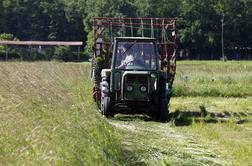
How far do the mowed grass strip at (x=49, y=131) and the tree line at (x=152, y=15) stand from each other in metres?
81.2

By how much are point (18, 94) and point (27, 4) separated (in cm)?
9418

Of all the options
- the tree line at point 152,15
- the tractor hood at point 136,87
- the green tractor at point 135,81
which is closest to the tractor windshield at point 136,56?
the green tractor at point 135,81

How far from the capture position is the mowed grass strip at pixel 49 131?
546 centimetres

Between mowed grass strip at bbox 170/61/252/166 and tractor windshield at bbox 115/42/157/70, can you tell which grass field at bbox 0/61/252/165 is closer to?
mowed grass strip at bbox 170/61/252/166

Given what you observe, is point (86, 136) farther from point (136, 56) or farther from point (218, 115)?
point (218, 115)

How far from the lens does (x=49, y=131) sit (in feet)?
19.7

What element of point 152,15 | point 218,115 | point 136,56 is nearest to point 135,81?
point 136,56

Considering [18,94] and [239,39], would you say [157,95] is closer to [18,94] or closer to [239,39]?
[18,94]

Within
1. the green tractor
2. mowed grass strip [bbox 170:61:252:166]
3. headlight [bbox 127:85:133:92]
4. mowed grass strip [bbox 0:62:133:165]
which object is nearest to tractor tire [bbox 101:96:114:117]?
the green tractor

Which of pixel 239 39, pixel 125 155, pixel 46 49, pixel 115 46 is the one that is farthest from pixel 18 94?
pixel 239 39

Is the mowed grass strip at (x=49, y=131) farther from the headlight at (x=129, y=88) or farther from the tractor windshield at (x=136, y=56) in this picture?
the tractor windshield at (x=136, y=56)

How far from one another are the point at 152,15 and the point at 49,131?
90.1 m

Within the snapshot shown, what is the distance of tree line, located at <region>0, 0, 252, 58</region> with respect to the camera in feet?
297

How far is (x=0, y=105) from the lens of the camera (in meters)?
6.60
